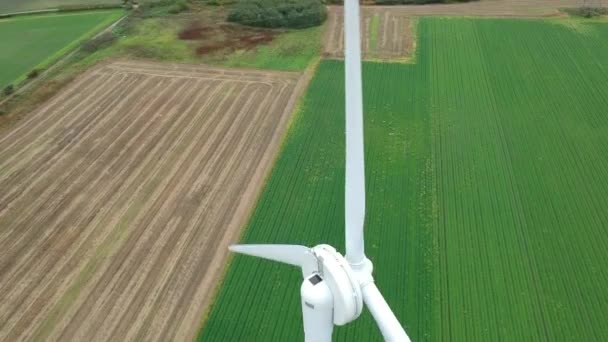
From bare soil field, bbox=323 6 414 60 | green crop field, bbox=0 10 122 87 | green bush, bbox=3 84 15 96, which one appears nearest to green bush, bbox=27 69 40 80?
green crop field, bbox=0 10 122 87

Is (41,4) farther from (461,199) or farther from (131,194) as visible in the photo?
(461,199)

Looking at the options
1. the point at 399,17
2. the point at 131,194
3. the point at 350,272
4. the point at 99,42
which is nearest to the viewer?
the point at 350,272

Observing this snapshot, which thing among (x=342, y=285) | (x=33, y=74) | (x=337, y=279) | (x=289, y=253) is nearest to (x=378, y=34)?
(x=33, y=74)

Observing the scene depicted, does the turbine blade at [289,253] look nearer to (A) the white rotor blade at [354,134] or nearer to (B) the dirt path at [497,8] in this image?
(A) the white rotor blade at [354,134]

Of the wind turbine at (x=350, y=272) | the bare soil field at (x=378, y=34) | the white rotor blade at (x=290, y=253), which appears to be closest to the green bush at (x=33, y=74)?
the bare soil field at (x=378, y=34)

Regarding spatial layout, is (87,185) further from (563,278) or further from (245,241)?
(563,278)
